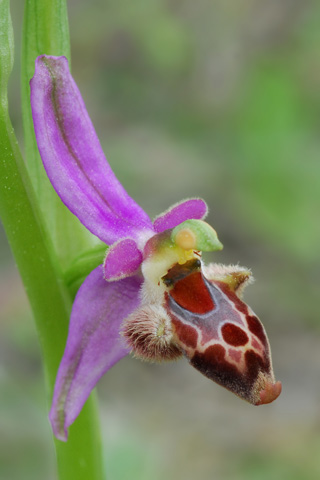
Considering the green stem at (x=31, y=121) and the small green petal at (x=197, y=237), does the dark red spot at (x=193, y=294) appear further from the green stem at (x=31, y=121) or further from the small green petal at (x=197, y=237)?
the green stem at (x=31, y=121)

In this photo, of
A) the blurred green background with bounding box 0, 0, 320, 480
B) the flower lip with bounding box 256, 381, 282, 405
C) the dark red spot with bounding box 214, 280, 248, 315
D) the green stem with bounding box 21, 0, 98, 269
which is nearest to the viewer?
the flower lip with bounding box 256, 381, 282, 405

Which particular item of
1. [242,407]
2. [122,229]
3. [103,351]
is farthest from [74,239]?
[242,407]

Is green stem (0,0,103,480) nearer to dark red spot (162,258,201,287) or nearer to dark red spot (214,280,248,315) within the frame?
dark red spot (162,258,201,287)

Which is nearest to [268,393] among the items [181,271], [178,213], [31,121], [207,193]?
[181,271]

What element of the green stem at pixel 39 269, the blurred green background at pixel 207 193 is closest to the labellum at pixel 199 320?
the green stem at pixel 39 269

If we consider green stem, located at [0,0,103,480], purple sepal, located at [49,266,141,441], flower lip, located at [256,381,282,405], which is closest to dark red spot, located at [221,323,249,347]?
flower lip, located at [256,381,282,405]

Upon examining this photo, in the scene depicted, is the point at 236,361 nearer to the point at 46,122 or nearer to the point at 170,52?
the point at 46,122
